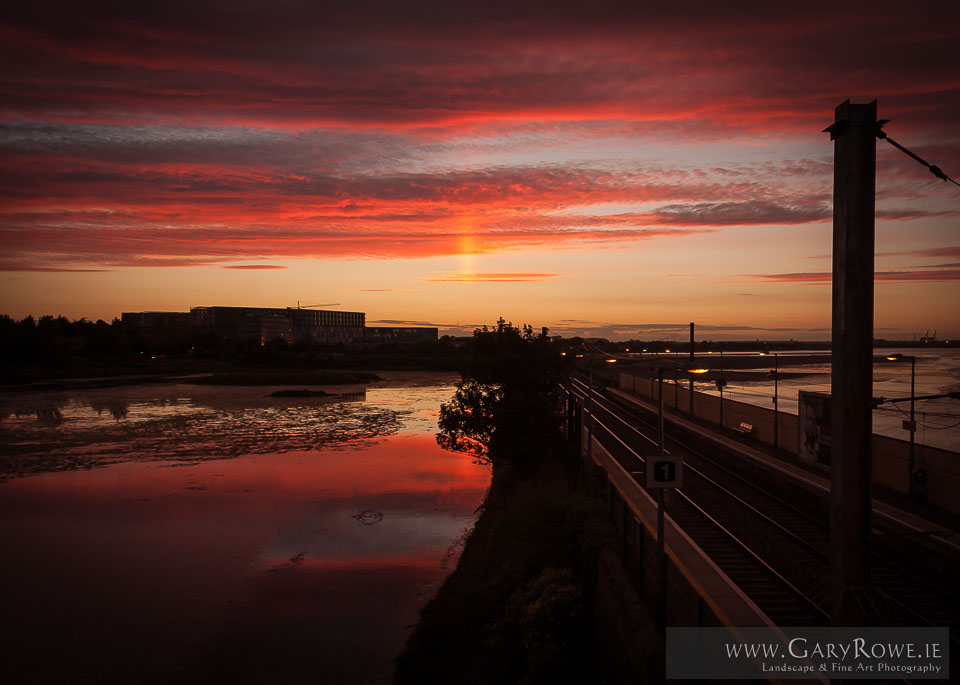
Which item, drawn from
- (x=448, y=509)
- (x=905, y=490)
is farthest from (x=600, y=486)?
(x=448, y=509)

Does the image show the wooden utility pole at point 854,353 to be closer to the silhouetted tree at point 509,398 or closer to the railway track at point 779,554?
the railway track at point 779,554

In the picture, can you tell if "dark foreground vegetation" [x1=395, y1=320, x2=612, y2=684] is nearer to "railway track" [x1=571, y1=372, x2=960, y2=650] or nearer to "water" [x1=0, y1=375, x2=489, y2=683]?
"water" [x1=0, y1=375, x2=489, y2=683]

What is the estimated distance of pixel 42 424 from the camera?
2544 inches

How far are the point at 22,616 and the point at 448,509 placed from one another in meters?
18.3

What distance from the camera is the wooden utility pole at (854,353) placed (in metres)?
9.55

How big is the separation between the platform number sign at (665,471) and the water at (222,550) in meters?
9.62

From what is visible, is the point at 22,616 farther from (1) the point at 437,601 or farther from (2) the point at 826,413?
(2) the point at 826,413

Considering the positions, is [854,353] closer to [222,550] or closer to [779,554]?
[779,554]

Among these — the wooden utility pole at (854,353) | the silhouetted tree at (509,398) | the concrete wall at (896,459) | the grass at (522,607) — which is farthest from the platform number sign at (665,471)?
the silhouetted tree at (509,398)

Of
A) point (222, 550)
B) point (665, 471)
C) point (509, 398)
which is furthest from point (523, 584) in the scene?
point (509, 398)

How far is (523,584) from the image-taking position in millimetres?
20016

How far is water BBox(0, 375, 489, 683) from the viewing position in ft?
62.6

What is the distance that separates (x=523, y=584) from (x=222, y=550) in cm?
1442

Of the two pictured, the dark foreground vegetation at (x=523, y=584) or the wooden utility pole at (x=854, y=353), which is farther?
the dark foreground vegetation at (x=523, y=584)
